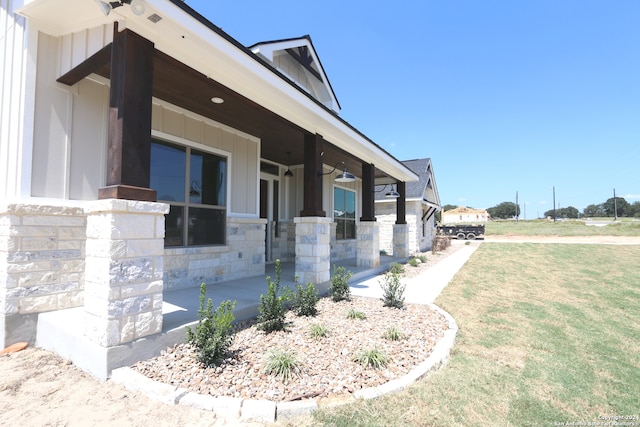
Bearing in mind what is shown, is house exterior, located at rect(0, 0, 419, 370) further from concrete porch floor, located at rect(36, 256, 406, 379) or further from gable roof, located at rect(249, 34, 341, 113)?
gable roof, located at rect(249, 34, 341, 113)

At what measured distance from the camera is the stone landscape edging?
2.30m

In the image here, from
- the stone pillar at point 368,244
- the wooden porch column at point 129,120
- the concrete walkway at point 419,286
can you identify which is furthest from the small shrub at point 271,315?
the stone pillar at point 368,244

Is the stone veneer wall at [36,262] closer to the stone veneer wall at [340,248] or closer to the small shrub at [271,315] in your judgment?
the small shrub at [271,315]

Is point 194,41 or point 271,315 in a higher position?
point 194,41

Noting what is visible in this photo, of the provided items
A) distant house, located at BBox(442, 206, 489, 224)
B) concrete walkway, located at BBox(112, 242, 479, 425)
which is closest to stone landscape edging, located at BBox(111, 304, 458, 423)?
concrete walkway, located at BBox(112, 242, 479, 425)

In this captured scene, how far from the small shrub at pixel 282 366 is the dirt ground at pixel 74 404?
0.58 metres

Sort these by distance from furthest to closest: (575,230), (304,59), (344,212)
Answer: (575,230), (344,212), (304,59)

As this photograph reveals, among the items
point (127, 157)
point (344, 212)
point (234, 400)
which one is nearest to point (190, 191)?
point (127, 157)

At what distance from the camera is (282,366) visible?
9.21ft

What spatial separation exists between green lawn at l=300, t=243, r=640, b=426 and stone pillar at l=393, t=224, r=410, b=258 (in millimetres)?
4745

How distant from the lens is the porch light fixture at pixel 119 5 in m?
2.82

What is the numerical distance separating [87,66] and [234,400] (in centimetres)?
404

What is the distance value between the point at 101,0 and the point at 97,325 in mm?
2976

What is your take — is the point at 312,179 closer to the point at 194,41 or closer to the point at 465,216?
the point at 194,41
